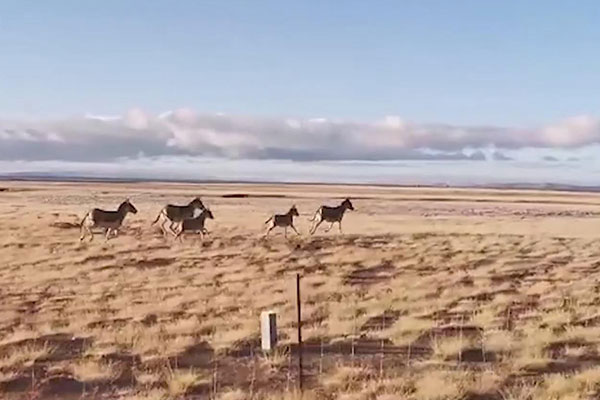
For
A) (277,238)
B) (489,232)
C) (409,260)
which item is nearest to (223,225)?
(277,238)

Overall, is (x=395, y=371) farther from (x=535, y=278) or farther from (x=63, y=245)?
(x=63, y=245)

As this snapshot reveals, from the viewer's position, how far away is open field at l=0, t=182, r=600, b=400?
34.2ft

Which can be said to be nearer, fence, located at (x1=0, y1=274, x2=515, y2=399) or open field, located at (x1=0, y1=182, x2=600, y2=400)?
open field, located at (x1=0, y1=182, x2=600, y2=400)

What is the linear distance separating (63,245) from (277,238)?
7.74 m

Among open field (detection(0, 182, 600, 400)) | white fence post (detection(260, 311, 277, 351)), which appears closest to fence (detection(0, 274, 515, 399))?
open field (detection(0, 182, 600, 400))

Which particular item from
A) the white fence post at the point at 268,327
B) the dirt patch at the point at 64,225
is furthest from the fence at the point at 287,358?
the dirt patch at the point at 64,225

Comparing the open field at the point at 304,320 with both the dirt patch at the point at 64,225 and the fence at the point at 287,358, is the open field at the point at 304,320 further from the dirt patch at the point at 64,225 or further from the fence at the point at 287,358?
the dirt patch at the point at 64,225

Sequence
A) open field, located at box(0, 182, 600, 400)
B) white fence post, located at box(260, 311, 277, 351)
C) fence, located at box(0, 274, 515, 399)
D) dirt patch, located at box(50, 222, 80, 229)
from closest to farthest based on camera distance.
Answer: white fence post, located at box(260, 311, 277, 351)
open field, located at box(0, 182, 600, 400)
fence, located at box(0, 274, 515, 399)
dirt patch, located at box(50, 222, 80, 229)

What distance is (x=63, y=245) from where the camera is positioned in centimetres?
2964

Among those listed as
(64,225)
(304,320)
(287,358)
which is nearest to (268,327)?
(287,358)

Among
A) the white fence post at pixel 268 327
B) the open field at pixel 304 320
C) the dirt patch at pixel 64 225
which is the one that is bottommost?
the open field at pixel 304 320

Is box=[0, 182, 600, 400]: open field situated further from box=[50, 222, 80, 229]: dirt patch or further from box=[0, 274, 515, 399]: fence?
box=[50, 222, 80, 229]: dirt patch

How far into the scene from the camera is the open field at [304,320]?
1043cm

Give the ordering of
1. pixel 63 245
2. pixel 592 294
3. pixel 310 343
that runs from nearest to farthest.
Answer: pixel 310 343 → pixel 592 294 → pixel 63 245
